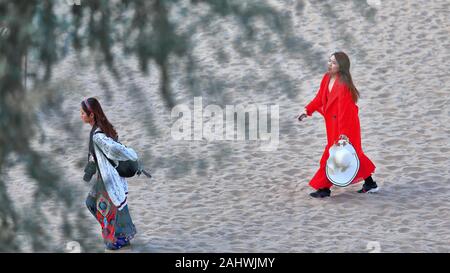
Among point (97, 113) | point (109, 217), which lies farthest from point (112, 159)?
point (109, 217)

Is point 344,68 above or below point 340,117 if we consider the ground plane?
above

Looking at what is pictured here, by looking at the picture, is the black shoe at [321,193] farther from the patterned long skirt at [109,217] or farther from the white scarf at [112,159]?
the white scarf at [112,159]

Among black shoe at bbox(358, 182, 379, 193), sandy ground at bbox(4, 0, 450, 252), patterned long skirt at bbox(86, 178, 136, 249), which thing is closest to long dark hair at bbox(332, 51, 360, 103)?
sandy ground at bbox(4, 0, 450, 252)

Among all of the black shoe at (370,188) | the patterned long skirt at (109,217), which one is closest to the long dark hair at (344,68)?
the black shoe at (370,188)

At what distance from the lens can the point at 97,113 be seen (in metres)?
8.86

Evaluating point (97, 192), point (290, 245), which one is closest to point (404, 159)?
point (290, 245)

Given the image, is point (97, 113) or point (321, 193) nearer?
point (97, 113)

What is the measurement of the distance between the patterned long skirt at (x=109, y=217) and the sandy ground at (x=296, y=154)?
0.26 metres

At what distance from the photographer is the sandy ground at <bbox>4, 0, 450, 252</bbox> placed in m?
9.79

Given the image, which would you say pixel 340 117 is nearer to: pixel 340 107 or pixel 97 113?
pixel 340 107

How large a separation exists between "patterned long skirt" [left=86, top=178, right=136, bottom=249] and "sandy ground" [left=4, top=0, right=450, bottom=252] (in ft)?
0.85

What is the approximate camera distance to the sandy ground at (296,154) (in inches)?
385

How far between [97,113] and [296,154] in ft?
12.9

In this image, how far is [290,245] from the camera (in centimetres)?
970
